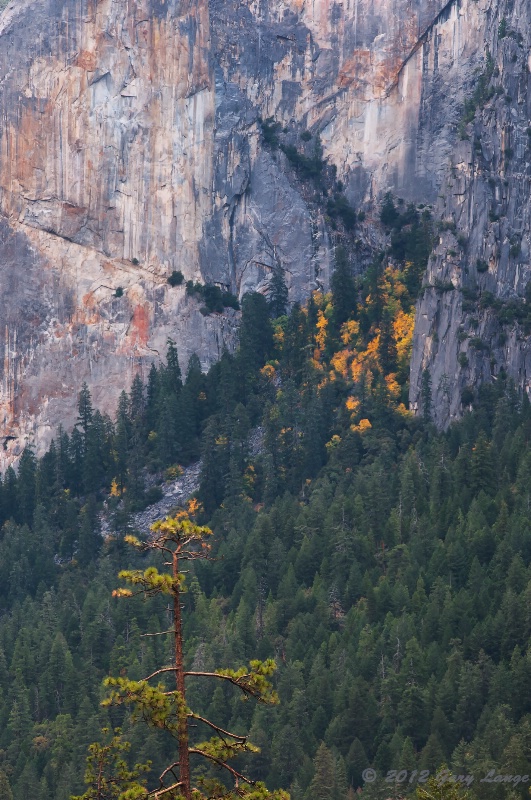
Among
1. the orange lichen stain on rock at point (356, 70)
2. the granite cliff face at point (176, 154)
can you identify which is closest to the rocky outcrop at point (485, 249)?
the granite cliff face at point (176, 154)

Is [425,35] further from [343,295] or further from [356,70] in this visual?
[343,295]

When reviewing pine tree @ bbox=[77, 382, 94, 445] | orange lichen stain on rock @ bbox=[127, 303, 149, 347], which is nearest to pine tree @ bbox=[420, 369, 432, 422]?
pine tree @ bbox=[77, 382, 94, 445]

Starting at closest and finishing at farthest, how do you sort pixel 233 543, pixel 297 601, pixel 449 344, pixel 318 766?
pixel 318 766, pixel 297 601, pixel 233 543, pixel 449 344

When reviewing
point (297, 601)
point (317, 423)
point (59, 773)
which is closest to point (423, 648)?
point (297, 601)

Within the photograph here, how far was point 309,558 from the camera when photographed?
104750 mm

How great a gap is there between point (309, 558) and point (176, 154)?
4760 cm

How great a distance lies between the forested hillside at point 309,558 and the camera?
282 ft

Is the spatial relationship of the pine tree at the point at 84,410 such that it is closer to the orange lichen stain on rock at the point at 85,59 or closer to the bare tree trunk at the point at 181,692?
the orange lichen stain on rock at the point at 85,59

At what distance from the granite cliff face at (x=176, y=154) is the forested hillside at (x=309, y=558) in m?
4.84

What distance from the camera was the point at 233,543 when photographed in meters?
108

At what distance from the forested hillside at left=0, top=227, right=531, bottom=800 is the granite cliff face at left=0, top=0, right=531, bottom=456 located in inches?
190

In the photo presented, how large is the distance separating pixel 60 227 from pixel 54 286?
4.70 m

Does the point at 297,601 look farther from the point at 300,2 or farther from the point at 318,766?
the point at 300,2

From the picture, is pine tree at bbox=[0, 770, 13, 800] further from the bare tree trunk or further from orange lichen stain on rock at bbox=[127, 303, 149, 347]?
orange lichen stain on rock at bbox=[127, 303, 149, 347]
